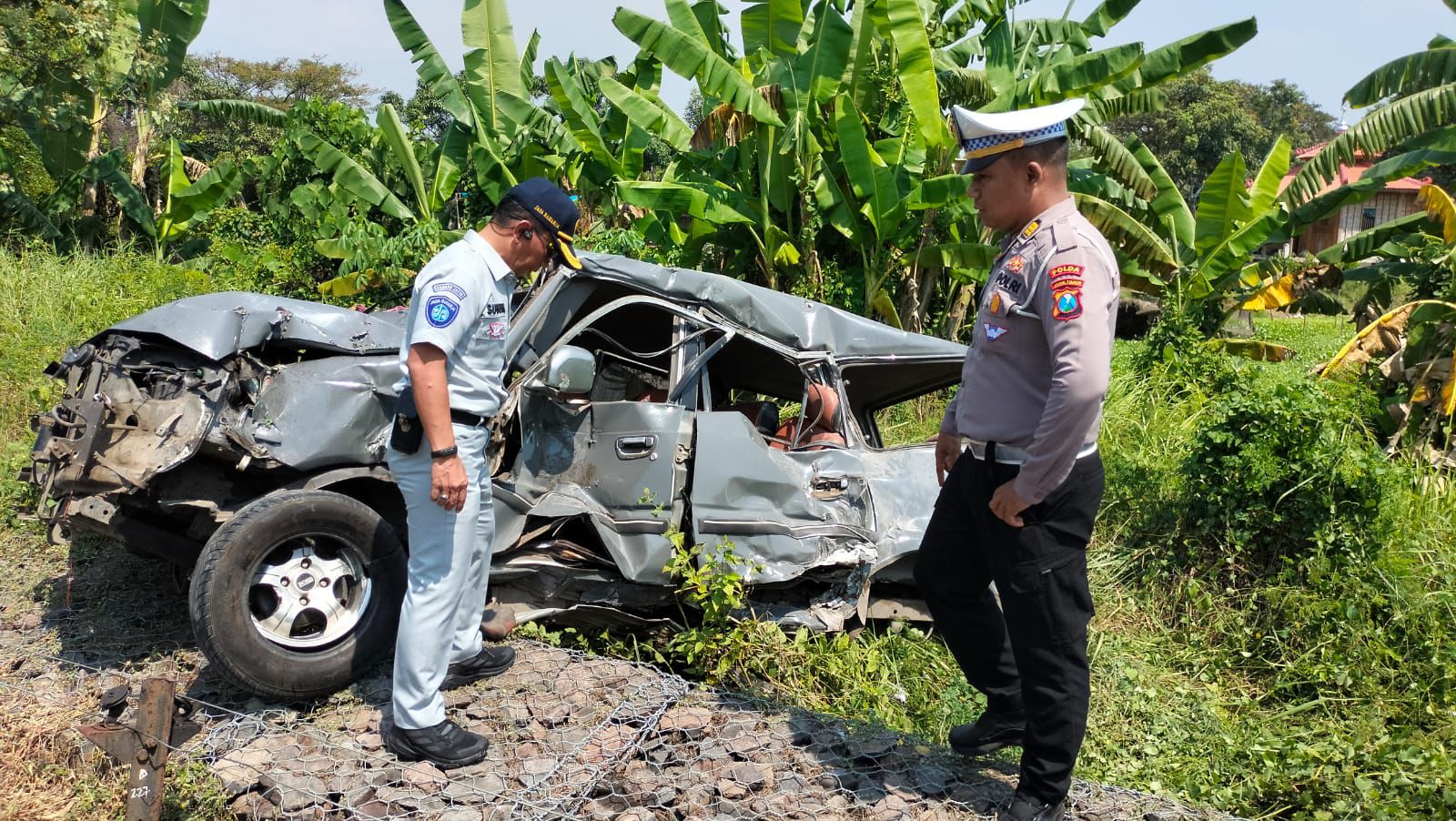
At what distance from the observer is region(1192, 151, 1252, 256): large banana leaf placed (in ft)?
35.4

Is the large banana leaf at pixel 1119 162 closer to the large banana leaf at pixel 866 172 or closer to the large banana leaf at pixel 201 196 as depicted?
the large banana leaf at pixel 866 172

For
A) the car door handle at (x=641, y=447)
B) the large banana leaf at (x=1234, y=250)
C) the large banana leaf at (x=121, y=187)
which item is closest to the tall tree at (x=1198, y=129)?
the large banana leaf at (x=1234, y=250)

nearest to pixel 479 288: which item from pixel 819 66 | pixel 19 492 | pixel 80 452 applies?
pixel 80 452

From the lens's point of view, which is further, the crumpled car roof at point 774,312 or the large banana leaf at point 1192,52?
the large banana leaf at point 1192,52

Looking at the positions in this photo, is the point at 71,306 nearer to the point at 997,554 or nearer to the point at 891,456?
the point at 891,456

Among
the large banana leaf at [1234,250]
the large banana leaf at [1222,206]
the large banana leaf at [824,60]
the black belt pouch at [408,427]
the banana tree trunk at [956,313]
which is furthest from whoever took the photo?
the banana tree trunk at [956,313]

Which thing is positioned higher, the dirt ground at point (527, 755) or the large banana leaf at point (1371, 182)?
the large banana leaf at point (1371, 182)

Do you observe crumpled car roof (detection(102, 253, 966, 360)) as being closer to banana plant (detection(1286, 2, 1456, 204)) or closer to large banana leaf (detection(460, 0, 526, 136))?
large banana leaf (detection(460, 0, 526, 136))

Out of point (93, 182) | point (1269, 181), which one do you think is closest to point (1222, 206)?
point (1269, 181)

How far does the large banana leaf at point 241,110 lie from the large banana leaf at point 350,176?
217cm

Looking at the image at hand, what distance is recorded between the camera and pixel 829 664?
4.48 meters

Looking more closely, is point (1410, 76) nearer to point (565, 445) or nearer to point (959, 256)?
point (959, 256)

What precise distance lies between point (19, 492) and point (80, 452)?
293cm

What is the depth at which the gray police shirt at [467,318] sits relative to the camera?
3.08 m
